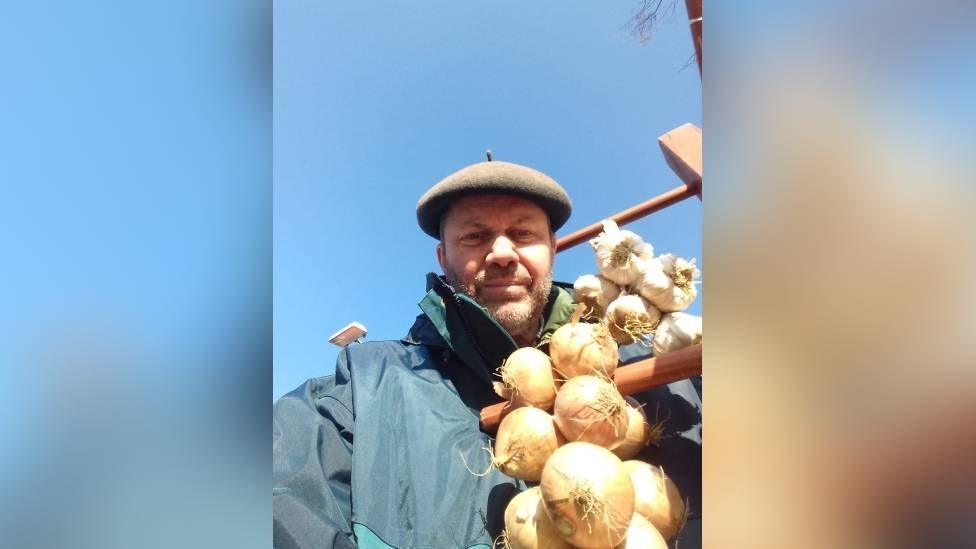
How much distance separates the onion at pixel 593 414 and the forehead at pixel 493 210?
28.6 inches

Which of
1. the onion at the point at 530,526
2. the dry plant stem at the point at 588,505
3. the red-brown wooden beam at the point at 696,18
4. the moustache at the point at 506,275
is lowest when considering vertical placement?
the onion at the point at 530,526

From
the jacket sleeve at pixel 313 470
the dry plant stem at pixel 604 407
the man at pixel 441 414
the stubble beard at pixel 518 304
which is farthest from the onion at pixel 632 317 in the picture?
the jacket sleeve at pixel 313 470

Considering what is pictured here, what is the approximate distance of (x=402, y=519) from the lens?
866 millimetres

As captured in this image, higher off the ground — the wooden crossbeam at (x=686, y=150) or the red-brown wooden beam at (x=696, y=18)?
the red-brown wooden beam at (x=696, y=18)

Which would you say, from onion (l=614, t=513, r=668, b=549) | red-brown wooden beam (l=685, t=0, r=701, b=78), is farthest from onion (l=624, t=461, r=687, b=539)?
red-brown wooden beam (l=685, t=0, r=701, b=78)

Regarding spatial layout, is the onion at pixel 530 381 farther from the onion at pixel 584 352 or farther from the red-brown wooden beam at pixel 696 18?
the red-brown wooden beam at pixel 696 18

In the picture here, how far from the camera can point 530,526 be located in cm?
74

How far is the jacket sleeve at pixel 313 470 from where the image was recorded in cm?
78

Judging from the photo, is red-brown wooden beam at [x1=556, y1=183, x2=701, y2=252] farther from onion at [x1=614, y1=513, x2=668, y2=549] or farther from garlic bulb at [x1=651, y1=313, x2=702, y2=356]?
onion at [x1=614, y1=513, x2=668, y2=549]

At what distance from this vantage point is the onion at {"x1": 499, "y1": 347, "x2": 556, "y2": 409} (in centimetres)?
89

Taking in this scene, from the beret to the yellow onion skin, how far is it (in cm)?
78
